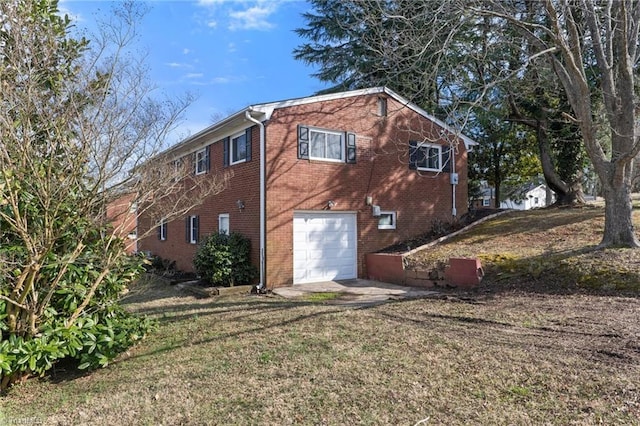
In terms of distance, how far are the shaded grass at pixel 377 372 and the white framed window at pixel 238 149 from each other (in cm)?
584

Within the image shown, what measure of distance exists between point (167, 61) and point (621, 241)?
33.7 ft

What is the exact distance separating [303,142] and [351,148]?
170 centimetres

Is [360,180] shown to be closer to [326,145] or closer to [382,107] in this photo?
[326,145]

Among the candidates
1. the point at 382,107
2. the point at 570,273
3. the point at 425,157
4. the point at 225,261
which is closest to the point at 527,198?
the point at 425,157

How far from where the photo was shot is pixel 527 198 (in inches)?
1576

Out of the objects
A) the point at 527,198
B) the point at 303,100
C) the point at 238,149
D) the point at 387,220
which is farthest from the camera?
the point at 527,198

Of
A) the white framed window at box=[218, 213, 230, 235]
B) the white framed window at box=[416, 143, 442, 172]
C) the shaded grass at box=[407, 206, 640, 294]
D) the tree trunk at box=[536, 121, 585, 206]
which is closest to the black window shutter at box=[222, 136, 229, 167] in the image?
the white framed window at box=[218, 213, 230, 235]

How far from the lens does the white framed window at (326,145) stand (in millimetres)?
11875

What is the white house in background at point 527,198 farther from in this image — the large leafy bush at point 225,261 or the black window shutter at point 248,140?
the large leafy bush at point 225,261

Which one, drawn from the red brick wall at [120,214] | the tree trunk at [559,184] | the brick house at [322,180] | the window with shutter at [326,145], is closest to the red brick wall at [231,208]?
the brick house at [322,180]

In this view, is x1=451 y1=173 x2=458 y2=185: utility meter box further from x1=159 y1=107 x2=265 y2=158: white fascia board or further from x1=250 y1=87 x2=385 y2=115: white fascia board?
x1=159 y1=107 x2=265 y2=158: white fascia board

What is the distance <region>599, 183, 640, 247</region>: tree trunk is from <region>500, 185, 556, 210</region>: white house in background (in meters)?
27.2

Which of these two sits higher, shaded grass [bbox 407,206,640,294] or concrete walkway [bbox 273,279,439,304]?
shaded grass [bbox 407,206,640,294]

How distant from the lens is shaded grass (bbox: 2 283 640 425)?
383 centimetres
